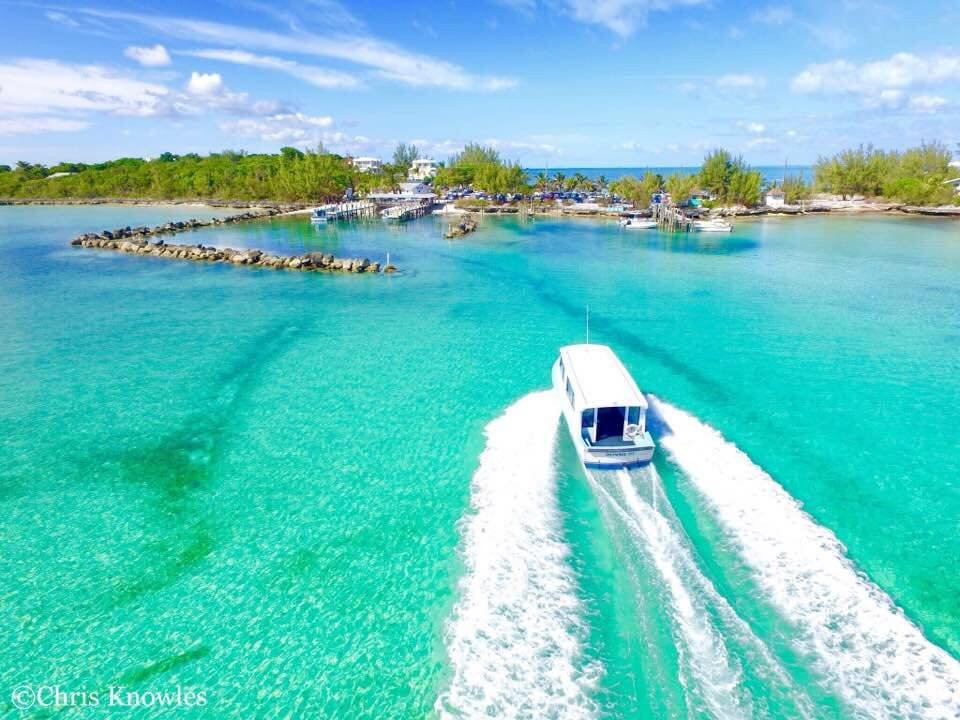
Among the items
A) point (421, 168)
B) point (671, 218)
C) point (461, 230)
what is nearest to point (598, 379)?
point (461, 230)

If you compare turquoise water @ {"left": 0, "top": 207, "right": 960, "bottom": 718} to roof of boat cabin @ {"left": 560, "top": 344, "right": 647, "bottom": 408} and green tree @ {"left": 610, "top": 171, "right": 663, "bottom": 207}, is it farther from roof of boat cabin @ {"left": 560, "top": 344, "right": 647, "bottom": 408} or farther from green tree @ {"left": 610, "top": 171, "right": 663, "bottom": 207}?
green tree @ {"left": 610, "top": 171, "right": 663, "bottom": 207}

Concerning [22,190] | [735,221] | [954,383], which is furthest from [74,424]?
[22,190]

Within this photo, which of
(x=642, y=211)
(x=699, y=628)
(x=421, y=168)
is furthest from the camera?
(x=421, y=168)

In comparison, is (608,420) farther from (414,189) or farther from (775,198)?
(414,189)

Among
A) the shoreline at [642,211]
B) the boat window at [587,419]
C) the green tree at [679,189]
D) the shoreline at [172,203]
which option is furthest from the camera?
the shoreline at [172,203]

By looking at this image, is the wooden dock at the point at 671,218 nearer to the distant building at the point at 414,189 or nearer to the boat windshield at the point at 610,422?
the distant building at the point at 414,189

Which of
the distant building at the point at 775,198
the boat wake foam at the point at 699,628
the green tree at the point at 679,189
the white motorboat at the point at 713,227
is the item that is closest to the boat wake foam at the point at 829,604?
the boat wake foam at the point at 699,628
